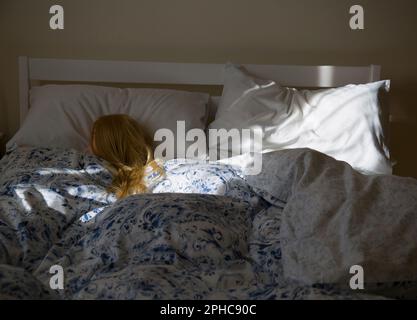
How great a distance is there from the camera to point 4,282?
1.04 m

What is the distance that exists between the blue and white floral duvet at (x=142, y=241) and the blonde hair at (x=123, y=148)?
17cm

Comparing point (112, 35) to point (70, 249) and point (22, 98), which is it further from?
point (70, 249)

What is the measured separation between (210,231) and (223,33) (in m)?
1.67

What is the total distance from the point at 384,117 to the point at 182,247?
56.3 inches

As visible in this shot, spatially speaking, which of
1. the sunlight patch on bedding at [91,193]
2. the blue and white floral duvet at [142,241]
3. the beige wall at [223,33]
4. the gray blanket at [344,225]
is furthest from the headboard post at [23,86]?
the gray blanket at [344,225]

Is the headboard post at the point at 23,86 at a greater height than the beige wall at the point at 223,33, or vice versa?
the beige wall at the point at 223,33

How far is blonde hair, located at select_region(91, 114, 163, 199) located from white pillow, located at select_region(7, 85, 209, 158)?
0.14 metres

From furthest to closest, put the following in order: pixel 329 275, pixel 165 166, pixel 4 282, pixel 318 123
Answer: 1. pixel 318 123
2. pixel 165 166
3. pixel 329 275
4. pixel 4 282

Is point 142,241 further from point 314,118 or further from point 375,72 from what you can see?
point 375,72

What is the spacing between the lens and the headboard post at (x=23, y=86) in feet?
8.89

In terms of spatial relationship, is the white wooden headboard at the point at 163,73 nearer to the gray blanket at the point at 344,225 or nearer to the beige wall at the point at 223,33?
the beige wall at the point at 223,33

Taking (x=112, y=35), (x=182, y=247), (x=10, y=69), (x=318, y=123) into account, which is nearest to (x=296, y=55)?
(x=318, y=123)

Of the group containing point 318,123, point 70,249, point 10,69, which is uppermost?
point 10,69

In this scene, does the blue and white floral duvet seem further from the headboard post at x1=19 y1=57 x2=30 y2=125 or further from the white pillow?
the headboard post at x1=19 y1=57 x2=30 y2=125
